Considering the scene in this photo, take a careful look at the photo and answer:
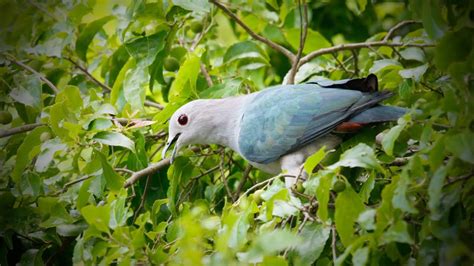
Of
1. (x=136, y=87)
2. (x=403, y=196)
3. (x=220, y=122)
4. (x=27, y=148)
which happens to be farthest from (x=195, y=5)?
(x=403, y=196)

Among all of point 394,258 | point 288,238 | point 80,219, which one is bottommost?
point 80,219

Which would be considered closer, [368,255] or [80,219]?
[368,255]

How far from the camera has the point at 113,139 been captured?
3.60m

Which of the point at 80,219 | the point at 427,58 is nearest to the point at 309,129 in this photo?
the point at 427,58

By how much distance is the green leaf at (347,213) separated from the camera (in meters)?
2.66

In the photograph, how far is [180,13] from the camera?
4238 millimetres

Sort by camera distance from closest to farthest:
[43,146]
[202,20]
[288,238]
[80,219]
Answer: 1. [288,238]
2. [43,146]
3. [80,219]
4. [202,20]

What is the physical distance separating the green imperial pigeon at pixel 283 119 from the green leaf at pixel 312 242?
2.80ft

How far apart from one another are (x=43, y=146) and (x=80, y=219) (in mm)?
505

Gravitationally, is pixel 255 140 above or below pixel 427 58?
below

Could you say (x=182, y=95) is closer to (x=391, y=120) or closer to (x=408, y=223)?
(x=391, y=120)

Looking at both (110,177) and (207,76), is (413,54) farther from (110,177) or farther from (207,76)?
(110,177)

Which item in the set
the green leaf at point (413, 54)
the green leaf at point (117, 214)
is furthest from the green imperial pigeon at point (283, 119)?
the green leaf at point (117, 214)

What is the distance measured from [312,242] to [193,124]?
1.52 meters
